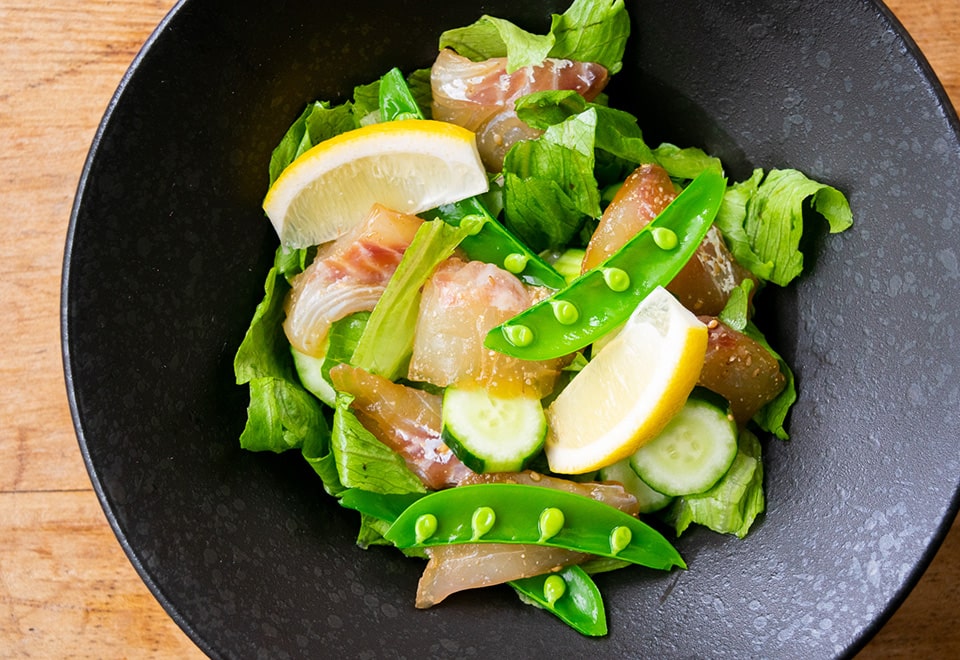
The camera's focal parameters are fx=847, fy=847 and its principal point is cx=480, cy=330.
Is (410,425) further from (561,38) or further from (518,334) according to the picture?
(561,38)

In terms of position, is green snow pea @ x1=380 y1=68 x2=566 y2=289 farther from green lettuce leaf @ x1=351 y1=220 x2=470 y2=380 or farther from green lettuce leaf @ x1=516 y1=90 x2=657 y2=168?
green lettuce leaf @ x1=516 y1=90 x2=657 y2=168

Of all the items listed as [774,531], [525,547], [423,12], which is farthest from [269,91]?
[774,531]

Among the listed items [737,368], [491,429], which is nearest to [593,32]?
[737,368]

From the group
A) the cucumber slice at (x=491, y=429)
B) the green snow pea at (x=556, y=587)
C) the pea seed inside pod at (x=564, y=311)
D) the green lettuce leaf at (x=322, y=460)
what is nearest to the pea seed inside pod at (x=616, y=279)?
the pea seed inside pod at (x=564, y=311)

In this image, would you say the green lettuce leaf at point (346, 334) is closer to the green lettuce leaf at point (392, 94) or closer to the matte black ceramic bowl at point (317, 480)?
the matte black ceramic bowl at point (317, 480)

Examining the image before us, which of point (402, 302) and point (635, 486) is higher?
point (402, 302)

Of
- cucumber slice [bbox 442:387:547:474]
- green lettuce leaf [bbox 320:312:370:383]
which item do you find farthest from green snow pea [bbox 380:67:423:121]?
cucumber slice [bbox 442:387:547:474]

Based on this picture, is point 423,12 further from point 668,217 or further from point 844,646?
point 844,646
